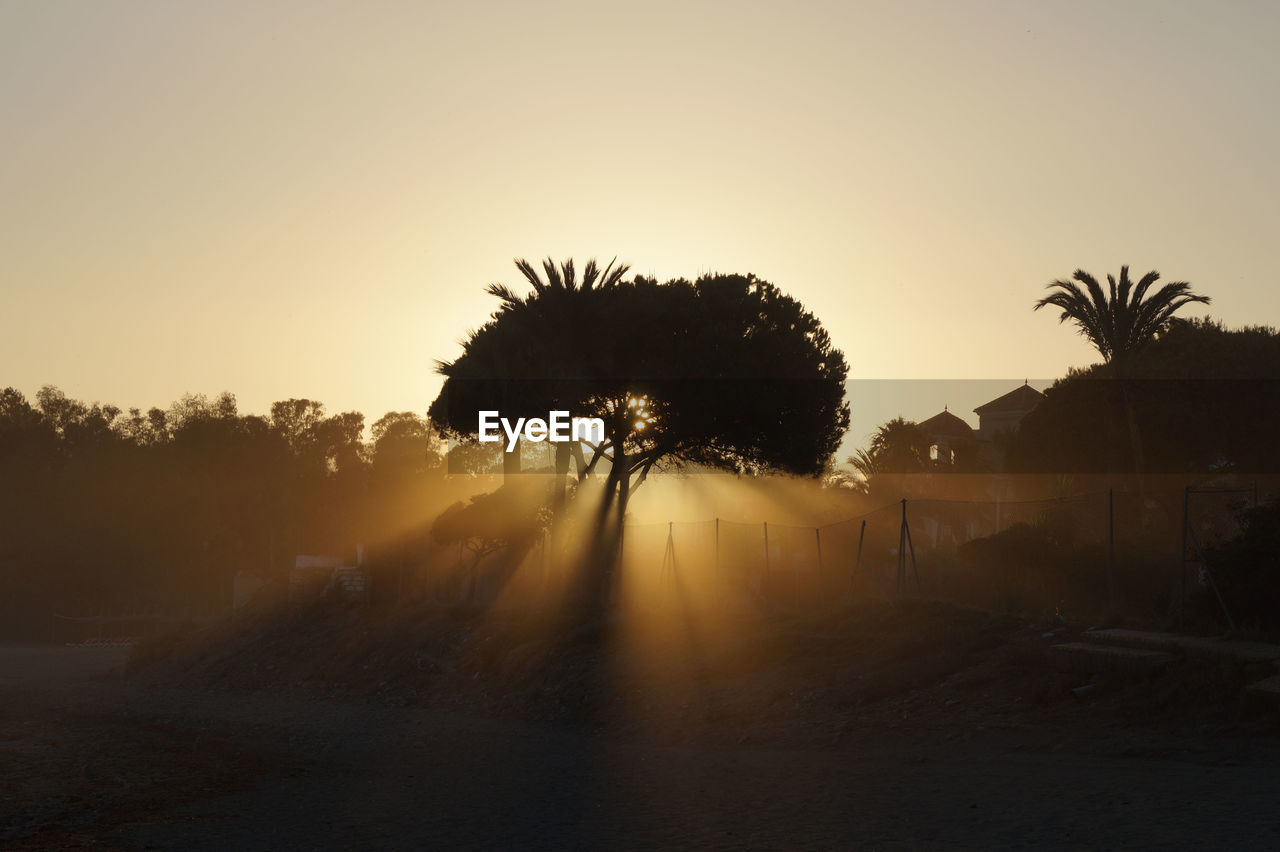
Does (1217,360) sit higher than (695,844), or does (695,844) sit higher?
(1217,360)

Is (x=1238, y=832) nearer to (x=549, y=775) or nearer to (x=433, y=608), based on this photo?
(x=549, y=775)

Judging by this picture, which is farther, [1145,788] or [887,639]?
[887,639]

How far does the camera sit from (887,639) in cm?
2186

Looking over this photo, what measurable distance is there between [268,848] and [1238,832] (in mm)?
9479

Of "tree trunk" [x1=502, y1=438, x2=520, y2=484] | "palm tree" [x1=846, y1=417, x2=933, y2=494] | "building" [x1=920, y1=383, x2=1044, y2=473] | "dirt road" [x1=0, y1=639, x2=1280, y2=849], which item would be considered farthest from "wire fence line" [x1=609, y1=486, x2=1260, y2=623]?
"building" [x1=920, y1=383, x2=1044, y2=473]

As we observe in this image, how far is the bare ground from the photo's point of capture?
11.9 m

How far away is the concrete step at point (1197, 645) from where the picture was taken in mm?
15148

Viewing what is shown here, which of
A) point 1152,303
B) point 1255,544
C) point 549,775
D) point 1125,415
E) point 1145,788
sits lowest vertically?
point 549,775

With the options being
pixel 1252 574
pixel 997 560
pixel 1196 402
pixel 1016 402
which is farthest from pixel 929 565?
pixel 1016 402

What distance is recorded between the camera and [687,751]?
60.4ft

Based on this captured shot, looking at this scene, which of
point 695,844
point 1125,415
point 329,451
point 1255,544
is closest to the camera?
point 695,844

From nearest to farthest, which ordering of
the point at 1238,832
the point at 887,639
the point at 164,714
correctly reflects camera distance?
the point at 1238,832 < the point at 887,639 < the point at 164,714

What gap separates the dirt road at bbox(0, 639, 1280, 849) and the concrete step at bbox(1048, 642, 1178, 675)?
5.32 ft

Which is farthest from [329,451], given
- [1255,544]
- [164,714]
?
[1255,544]
